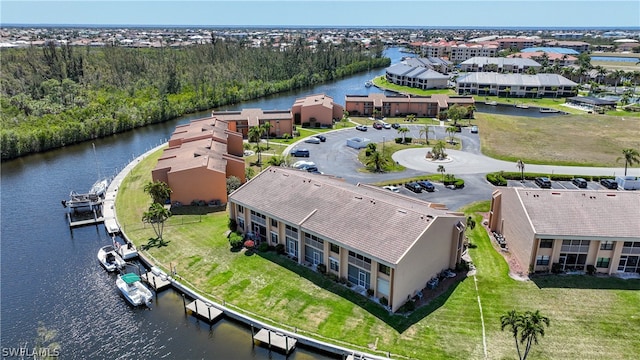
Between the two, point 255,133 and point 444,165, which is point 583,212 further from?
point 255,133

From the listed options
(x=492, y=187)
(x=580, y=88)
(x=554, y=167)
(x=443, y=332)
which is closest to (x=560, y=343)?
(x=443, y=332)

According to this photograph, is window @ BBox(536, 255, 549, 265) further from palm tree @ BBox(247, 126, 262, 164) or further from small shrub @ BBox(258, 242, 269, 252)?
palm tree @ BBox(247, 126, 262, 164)

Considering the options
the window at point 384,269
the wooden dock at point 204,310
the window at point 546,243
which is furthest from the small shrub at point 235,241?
the window at point 546,243

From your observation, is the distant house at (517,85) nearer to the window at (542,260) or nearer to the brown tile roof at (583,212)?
the brown tile roof at (583,212)

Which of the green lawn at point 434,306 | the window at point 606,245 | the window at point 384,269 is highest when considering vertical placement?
the window at point 384,269

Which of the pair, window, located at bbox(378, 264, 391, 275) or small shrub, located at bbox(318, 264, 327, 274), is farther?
small shrub, located at bbox(318, 264, 327, 274)

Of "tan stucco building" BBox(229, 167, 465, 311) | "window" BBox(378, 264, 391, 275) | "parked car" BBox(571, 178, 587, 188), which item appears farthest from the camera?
"parked car" BBox(571, 178, 587, 188)

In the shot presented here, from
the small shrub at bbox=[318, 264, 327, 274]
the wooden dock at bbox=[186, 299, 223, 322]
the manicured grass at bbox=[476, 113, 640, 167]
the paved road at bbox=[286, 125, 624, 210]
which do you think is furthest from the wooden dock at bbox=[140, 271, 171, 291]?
the manicured grass at bbox=[476, 113, 640, 167]
